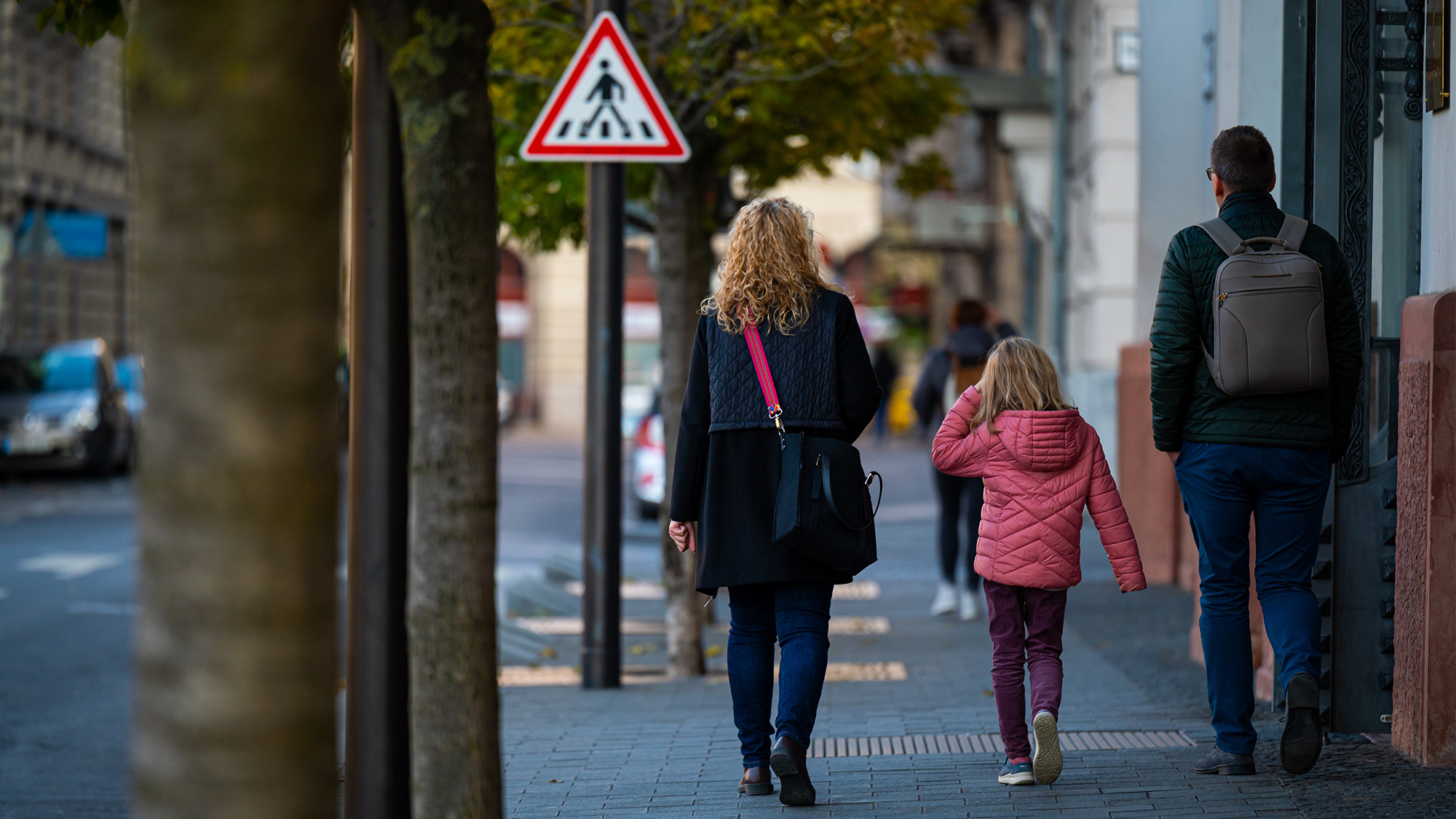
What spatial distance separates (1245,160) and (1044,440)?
3.33 feet

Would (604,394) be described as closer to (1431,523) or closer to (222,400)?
(1431,523)

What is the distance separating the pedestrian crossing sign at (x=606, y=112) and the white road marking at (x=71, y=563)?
24.3ft

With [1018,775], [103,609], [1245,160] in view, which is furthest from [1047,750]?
[103,609]

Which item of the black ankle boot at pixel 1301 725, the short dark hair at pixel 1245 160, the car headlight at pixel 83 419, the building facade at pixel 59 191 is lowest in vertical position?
the black ankle boot at pixel 1301 725

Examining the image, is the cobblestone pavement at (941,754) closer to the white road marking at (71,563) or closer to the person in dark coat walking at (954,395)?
the person in dark coat walking at (954,395)

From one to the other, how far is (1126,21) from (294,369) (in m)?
16.0

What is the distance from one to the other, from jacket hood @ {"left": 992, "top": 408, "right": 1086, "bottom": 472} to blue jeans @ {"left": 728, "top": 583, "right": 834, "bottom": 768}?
2.31 ft

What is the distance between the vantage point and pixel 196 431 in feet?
7.56

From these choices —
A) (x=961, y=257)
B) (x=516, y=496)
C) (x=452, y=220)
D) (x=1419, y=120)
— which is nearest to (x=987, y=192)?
(x=961, y=257)

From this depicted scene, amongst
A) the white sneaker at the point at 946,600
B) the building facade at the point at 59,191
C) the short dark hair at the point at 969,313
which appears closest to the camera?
the short dark hair at the point at 969,313

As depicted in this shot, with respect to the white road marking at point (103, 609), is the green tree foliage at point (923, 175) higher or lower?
higher

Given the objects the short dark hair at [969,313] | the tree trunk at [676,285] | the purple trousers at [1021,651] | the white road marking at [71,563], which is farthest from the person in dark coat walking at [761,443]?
the white road marking at [71,563]

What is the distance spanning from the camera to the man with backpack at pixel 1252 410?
4.77m

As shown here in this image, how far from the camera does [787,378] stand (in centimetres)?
501
